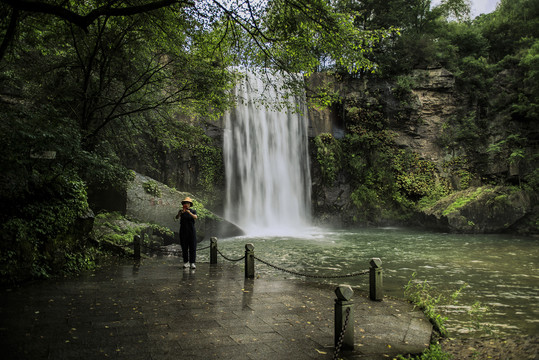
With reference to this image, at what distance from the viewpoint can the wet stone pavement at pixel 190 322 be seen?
12.0 feet

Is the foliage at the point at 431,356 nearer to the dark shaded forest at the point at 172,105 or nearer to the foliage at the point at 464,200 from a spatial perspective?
the dark shaded forest at the point at 172,105

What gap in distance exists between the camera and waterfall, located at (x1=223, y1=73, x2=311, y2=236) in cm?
2212

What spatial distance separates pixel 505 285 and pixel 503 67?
23.1 metres

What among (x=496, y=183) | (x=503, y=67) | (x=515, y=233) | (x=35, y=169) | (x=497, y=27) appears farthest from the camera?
(x=497, y=27)

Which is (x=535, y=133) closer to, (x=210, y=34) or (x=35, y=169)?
(x=210, y=34)

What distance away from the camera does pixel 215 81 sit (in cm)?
1011

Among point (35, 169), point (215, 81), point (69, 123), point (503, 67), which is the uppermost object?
point (503, 67)

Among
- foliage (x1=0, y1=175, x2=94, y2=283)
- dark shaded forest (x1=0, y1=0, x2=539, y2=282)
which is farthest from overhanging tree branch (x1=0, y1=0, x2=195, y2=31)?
foliage (x1=0, y1=175, x2=94, y2=283)

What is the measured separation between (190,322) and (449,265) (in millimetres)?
8621

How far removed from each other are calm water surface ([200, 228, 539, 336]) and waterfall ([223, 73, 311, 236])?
5.67 meters

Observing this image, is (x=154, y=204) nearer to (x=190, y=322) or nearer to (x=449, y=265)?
(x=190, y=322)

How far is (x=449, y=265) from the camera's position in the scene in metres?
10.3

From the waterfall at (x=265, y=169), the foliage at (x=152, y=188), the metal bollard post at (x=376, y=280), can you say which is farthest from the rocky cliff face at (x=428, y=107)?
the metal bollard post at (x=376, y=280)

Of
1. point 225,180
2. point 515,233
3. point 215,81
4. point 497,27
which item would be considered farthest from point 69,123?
point 497,27
